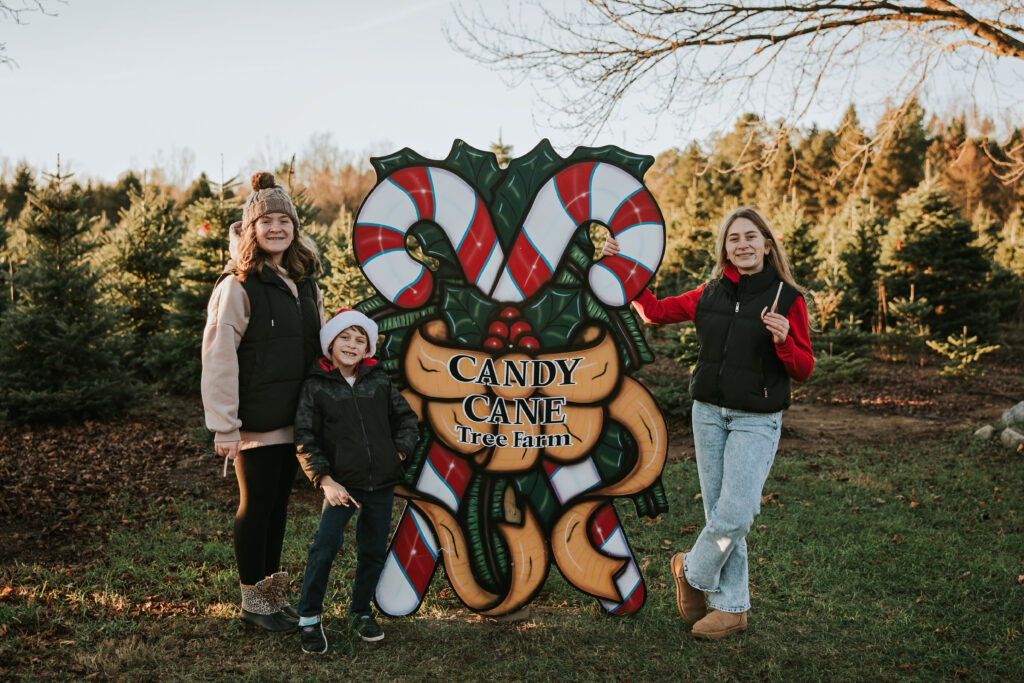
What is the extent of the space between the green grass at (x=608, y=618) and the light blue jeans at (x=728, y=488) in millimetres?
272

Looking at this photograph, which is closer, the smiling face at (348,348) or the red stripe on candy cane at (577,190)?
the smiling face at (348,348)

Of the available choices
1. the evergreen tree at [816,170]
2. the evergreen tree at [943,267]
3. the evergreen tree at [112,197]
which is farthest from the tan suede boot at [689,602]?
the evergreen tree at [816,170]

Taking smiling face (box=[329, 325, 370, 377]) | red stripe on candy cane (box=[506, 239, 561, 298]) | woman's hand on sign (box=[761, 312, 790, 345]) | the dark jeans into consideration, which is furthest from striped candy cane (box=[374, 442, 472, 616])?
woman's hand on sign (box=[761, 312, 790, 345])

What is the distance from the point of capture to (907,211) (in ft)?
52.7

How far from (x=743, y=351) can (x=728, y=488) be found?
2.09 ft

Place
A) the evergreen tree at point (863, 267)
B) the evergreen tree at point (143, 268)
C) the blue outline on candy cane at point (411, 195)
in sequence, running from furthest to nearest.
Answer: the evergreen tree at point (863, 267), the evergreen tree at point (143, 268), the blue outline on candy cane at point (411, 195)

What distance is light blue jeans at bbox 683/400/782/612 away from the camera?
3203 millimetres

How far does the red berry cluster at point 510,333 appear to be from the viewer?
3.62 metres

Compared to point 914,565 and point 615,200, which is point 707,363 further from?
point 914,565

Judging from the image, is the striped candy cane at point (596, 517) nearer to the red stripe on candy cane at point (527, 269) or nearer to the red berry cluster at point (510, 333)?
the red berry cluster at point (510, 333)

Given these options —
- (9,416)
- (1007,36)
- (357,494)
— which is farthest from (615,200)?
(9,416)

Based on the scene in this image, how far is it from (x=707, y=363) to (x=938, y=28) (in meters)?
5.77

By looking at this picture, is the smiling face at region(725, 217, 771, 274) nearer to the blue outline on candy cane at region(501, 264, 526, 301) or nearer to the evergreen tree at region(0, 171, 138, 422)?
the blue outline on candy cane at region(501, 264, 526, 301)

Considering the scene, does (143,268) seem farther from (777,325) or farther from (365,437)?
(777,325)
